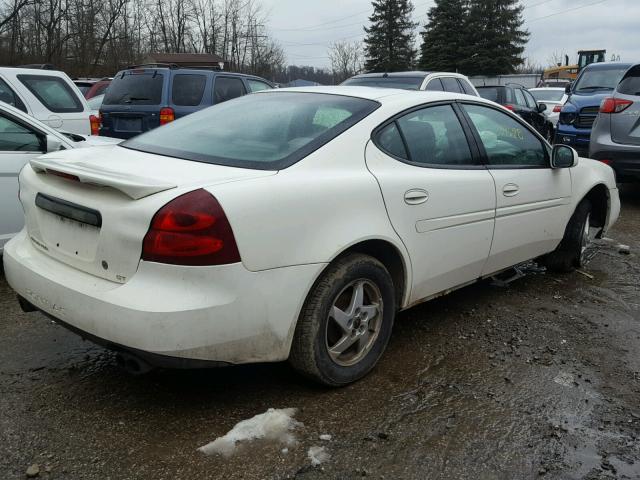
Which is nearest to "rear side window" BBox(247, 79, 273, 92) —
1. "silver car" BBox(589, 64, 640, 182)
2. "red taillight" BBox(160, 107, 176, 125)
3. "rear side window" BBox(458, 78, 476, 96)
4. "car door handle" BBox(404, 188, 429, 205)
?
"red taillight" BBox(160, 107, 176, 125)

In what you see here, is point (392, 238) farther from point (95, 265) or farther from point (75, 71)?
point (75, 71)

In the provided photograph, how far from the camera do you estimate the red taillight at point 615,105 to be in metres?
7.47

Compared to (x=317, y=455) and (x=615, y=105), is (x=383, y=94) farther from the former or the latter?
(x=615, y=105)

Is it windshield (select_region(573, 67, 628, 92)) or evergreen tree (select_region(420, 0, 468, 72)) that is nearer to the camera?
windshield (select_region(573, 67, 628, 92))

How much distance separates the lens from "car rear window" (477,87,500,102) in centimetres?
1376

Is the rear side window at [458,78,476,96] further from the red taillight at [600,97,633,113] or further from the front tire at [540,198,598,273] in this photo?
the front tire at [540,198,598,273]

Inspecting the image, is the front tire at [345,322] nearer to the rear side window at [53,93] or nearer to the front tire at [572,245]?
the front tire at [572,245]

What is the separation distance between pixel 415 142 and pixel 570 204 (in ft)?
6.24

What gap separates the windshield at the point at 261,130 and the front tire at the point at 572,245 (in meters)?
2.50

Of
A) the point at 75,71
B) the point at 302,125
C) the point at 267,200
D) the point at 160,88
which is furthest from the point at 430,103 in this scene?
the point at 75,71

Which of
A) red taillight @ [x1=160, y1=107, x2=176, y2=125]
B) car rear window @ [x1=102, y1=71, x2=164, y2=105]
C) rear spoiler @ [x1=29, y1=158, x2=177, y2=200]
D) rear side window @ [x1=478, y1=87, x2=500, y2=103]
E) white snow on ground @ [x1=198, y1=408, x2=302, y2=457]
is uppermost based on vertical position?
rear side window @ [x1=478, y1=87, x2=500, y2=103]

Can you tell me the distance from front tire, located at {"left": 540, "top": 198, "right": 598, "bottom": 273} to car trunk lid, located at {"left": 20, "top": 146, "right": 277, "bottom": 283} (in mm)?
3239

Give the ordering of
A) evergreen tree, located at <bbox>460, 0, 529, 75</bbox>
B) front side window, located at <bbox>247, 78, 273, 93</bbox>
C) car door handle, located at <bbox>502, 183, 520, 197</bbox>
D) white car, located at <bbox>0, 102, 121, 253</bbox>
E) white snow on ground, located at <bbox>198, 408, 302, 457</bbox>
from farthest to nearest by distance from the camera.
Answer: evergreen tree, located at <bbox>460, 0, 529, 75</bbox> < front side window, located at <bbox>247, 78, 273, 93</bbox> < white car, located at <bbox>0, 102, 121, 253</bbox> < car door handle, located at <bbox>502, 183, 520, 197</bbox> < white snow on ground, located at <bbox>198, 408, 302, 457</bbox>

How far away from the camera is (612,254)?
5738 mm
